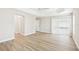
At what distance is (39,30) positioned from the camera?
2227 millimetres

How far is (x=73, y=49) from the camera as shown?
1.98m

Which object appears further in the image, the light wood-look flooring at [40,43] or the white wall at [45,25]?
the white wall at [45,25]

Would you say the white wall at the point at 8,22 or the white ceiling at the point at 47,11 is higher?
the white ceiling at the point at 47,11

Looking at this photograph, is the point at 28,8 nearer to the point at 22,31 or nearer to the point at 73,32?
the point at 22,31

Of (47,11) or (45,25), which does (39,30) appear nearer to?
(45,25)

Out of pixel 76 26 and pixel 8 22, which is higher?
pixel 8 22

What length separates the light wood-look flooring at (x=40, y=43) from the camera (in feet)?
6.63

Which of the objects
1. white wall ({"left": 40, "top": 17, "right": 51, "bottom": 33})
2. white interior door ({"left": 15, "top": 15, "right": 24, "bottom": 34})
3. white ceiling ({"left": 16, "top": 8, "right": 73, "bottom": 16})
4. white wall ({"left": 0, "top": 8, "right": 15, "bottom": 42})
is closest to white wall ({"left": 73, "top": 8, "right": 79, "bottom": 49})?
white ceiling ({"left": 16, "top": 8, "right": 73, "bottom": 16})

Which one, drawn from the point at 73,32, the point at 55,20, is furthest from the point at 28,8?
the point at 73,32

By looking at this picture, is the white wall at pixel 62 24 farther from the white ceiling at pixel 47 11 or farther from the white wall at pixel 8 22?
the white wall at pixel 8 22

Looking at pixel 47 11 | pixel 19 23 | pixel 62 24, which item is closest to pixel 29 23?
pixel 19 23

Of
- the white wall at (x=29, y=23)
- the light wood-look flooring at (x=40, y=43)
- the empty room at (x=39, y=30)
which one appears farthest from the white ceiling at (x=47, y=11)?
the light wood-look flooring at (x=40, y=43)

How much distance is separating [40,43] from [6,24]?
2.68 feet
